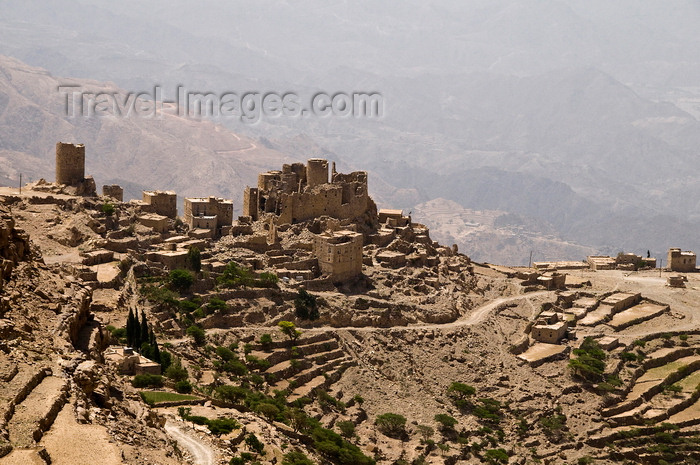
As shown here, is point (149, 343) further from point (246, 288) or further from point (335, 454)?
point (246, 288)

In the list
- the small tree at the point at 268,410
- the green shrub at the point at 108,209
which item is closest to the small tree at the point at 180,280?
the green shrub at the point at 108,209

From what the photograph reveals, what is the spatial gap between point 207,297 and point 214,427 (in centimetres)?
2208

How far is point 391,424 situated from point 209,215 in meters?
22.3

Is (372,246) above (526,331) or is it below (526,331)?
above

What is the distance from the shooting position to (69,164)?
221 feet

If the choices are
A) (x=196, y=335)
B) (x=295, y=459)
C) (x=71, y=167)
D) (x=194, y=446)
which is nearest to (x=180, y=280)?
(x=196, y=335)

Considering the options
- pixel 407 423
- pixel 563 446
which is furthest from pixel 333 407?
pixel 563 446

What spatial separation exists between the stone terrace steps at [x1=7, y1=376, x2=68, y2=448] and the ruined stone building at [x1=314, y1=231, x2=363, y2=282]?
4216 centimetres

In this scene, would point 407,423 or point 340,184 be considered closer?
point 407,423

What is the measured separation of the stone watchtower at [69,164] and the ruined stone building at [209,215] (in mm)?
7645

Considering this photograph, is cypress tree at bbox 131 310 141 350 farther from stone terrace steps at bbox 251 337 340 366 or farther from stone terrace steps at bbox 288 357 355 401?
stone terrace steps at bbox 251 337 340 366

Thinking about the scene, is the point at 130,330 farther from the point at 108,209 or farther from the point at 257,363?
the point at 108,209

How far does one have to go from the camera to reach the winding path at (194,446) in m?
31.1

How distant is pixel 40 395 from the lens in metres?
23.2
